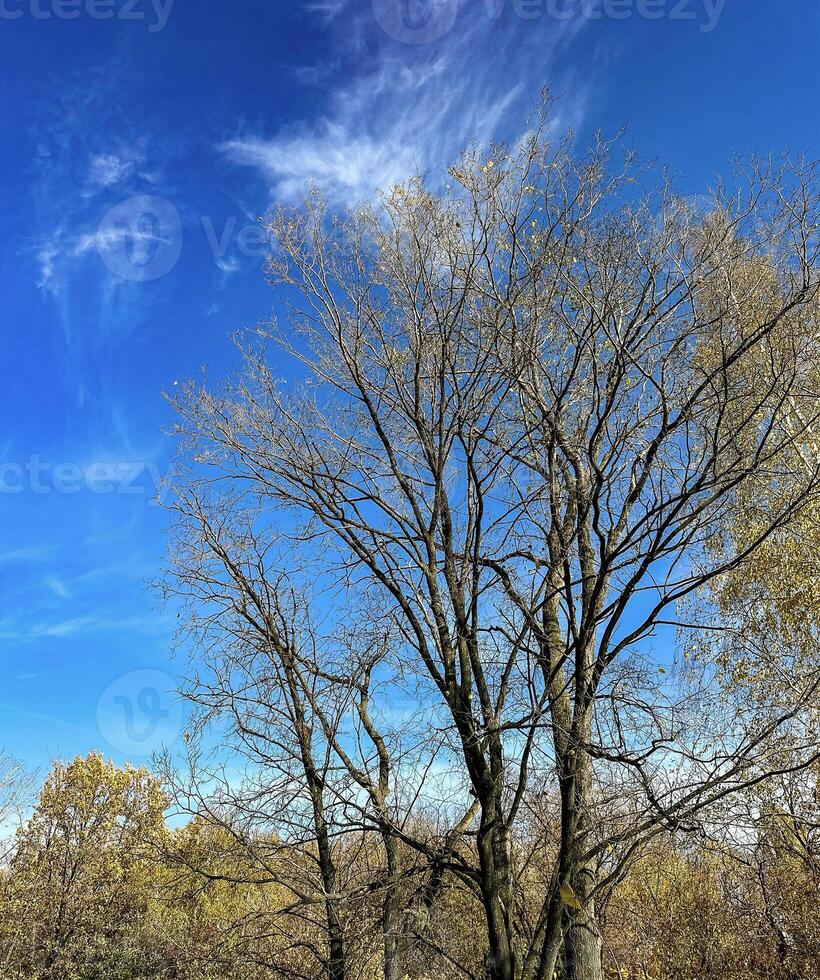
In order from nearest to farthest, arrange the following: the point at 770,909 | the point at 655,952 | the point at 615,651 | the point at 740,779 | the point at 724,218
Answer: the point at 740,779 → the point at 615,651 → the point at 724,218 → the point at 770,909 → the point at 655,952

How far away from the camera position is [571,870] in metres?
5.61

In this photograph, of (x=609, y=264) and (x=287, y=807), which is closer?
(x=609, y=264)

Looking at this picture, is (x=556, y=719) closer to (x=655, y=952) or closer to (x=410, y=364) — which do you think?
(x=410, y=364)

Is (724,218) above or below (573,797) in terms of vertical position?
above

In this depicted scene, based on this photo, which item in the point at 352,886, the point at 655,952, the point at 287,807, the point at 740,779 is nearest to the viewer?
the point at 740,779

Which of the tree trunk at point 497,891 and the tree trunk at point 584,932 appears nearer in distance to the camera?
the tree trunk at point 497,891

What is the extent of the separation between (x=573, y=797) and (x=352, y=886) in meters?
3.94

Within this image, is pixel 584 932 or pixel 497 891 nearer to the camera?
pixel 497 891

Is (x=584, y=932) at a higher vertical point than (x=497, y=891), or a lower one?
lower

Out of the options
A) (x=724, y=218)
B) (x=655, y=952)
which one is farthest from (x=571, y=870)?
(x=655, y=952)

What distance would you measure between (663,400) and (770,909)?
11.3 m

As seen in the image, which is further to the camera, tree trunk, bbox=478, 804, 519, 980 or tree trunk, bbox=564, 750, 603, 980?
tree trunk, bbox=564, 750, 603, 980

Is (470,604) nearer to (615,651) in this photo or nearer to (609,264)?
(615,651)

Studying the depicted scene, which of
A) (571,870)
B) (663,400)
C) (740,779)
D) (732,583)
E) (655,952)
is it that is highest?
(732,583)
